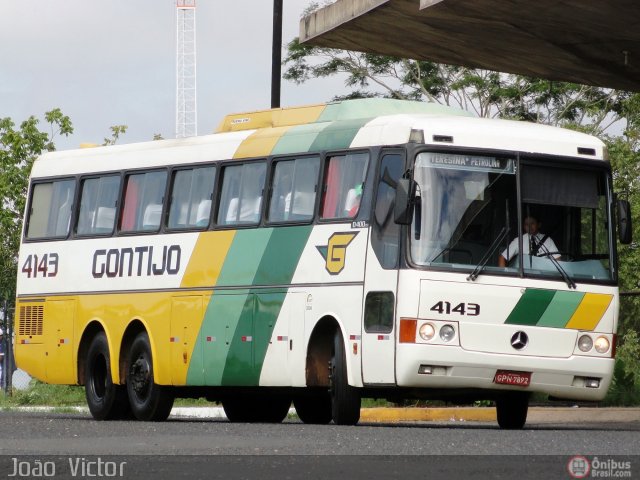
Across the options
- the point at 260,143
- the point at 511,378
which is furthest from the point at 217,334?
the point at 511,378

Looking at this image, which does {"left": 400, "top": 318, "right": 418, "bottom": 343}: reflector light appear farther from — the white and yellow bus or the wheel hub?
the wheel hub

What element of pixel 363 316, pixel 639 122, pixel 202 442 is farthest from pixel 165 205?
pixel 639 122

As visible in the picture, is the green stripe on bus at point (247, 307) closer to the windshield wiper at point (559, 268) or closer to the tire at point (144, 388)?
the tire at point (144, 388)

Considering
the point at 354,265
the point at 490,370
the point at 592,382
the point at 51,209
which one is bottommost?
the point at 592,382

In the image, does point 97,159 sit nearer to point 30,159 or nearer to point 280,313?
point 280,313

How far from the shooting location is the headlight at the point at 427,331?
55.9 feet

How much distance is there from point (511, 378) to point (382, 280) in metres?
1.62

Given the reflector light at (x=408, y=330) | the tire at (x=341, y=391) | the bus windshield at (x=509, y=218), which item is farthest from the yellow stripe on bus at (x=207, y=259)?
the reflector light at (x=408, y=330)

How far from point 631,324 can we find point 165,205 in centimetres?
1665

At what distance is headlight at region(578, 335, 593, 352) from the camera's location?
17609 millimetres

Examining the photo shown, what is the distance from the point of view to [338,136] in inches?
734

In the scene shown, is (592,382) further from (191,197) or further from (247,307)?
(191,197)

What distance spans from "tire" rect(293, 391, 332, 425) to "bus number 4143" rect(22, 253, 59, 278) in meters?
3.90

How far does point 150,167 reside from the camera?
21.6 m
